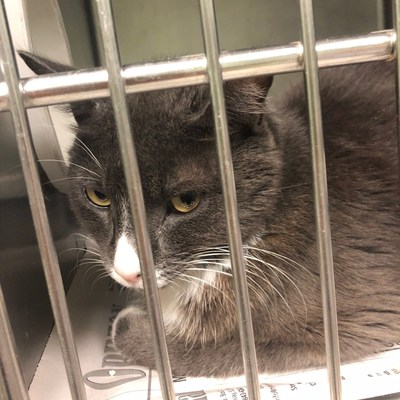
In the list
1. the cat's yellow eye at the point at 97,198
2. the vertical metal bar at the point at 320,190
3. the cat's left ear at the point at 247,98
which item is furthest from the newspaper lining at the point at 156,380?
the cat's left ear at the point at 247,98

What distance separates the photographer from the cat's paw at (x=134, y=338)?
0.87 m

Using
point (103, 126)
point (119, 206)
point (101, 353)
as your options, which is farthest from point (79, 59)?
point (101, 353)

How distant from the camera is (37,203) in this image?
540 mm

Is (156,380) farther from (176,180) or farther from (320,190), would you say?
(320,190)

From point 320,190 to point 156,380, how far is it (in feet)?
1.42

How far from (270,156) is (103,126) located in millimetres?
256

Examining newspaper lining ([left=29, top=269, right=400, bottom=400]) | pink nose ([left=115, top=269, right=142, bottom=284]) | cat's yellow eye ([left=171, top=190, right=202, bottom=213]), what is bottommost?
newspaper lining ([left=29, top=269, right=400, bottom=400])

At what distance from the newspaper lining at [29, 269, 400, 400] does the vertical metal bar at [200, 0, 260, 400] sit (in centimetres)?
18

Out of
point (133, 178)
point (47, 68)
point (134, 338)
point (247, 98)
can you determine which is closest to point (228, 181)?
point (133, 178)

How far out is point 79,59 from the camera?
1.20 metres

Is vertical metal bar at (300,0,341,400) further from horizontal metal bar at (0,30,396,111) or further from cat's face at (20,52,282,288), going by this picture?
cat's face at (20,52,282,288)

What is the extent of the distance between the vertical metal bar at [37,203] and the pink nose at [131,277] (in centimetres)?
17

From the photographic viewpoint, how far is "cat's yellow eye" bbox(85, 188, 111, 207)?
85cm

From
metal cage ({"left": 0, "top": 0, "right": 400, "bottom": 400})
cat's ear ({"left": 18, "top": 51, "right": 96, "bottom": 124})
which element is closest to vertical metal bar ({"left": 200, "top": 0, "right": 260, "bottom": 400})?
metal cage ({"left": 0, "top": 0, "right": 400, "bottom": 400})
